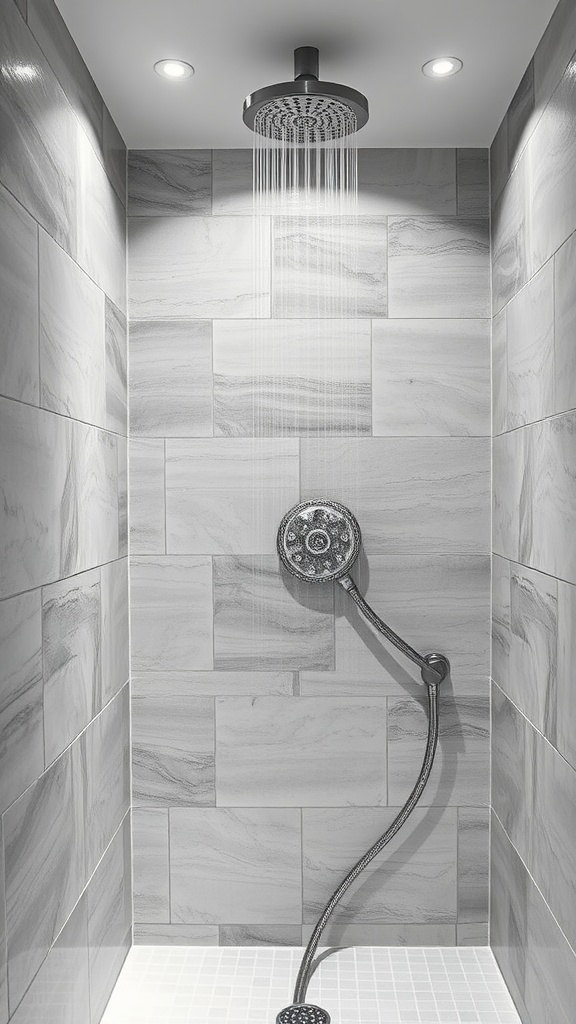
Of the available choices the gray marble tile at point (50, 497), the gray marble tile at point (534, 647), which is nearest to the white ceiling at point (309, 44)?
the gray marble tile at point (50, 497)

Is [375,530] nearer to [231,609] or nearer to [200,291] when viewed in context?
[231,609]

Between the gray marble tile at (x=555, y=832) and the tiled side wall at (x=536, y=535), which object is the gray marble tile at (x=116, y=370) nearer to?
the tiled side wall at (x=536, y=535)

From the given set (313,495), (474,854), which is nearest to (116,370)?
(313,495)

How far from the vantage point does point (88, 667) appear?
1.99m

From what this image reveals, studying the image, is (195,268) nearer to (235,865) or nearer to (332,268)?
(332,268)

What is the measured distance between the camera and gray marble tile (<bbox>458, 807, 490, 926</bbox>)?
245 cm

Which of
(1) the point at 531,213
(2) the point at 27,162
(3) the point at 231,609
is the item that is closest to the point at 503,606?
(3) the point at 231,609

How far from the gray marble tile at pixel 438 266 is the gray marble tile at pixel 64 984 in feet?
5.42

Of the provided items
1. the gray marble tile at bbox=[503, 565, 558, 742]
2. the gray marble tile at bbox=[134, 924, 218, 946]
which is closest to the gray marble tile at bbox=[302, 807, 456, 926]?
the gray marble tile at bbox=[134, 924, 218, 946]

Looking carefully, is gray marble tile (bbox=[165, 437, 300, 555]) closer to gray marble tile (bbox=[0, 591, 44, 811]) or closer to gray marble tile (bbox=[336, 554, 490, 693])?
gray marble tile (bbox=[336, 554, 490, 693])

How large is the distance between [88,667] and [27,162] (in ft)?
3.34

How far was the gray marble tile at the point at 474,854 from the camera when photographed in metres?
2.45

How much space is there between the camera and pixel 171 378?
2.46m

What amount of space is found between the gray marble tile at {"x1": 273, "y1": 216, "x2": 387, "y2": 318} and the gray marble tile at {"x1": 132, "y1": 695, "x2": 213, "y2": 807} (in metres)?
1.08
